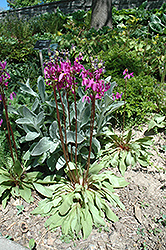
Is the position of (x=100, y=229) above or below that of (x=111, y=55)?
below

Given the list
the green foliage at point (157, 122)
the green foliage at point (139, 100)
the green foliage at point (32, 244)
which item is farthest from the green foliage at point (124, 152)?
the green foliage at point (32, 244)

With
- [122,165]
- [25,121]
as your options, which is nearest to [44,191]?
[25,121]

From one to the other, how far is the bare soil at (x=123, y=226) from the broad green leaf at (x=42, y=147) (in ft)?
1.90

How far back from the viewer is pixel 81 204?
2.14 metres

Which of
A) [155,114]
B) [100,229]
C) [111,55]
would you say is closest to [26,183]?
[100,229]

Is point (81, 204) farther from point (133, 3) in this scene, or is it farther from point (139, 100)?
point (133, 3)

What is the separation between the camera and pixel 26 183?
2342mm

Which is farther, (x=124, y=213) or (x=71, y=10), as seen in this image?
(x=71, y=10)

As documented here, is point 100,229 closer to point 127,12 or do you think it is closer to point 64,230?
point 64,230

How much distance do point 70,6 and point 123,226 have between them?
903 centimetres

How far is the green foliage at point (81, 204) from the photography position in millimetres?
1944

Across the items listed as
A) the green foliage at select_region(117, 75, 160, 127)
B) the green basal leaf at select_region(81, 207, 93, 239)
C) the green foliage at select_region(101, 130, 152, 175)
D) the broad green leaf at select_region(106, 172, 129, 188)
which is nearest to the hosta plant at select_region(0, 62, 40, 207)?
the green basal leaf at select_region(81, 207, 93, 239)

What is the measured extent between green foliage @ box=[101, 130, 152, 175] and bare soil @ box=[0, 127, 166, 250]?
0.74 ft

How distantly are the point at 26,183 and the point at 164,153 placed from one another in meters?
1.93
